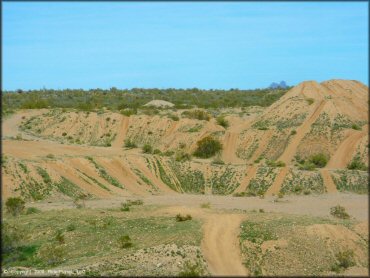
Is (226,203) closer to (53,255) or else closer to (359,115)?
(53,255)

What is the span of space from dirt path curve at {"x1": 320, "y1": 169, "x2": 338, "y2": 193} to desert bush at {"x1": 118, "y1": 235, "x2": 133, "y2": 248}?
21.6 meters

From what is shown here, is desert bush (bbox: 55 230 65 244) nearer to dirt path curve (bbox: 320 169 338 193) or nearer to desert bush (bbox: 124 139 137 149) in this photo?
dirt path curve (bbox: 320 169 338 193)

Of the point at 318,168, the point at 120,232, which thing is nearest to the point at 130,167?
the point at 318,168

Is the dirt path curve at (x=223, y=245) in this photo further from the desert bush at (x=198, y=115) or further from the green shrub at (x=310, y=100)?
the desert bush at (x=198, y=115)

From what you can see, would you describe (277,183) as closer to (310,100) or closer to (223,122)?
Result: (310,100)

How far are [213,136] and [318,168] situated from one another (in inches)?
497

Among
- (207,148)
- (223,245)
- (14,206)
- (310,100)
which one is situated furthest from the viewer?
(310,100)

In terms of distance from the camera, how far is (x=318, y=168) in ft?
166

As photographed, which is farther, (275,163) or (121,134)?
(121,134)

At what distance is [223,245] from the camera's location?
27.2m

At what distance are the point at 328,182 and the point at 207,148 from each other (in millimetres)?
14191

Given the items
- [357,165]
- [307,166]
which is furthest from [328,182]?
[357,165]

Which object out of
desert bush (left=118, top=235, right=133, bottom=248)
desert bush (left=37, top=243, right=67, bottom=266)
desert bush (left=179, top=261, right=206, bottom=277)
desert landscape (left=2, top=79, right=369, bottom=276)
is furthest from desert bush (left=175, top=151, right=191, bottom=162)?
desert bush (left=179, top=261, right=206, bottom=277)

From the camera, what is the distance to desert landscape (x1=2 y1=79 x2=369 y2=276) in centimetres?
2630
